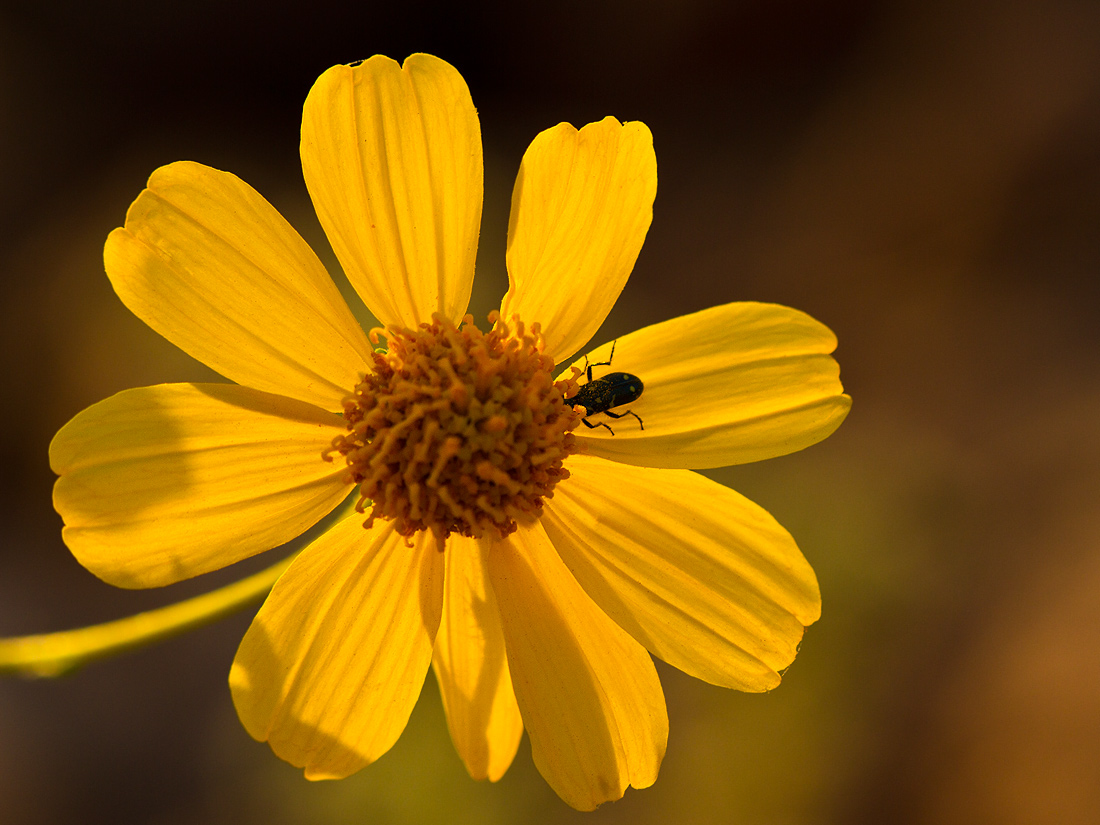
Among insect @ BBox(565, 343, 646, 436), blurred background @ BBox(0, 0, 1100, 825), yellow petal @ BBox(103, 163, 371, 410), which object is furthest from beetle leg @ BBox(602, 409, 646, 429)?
blurred background @ BBox(0, 0, 1100, 825)

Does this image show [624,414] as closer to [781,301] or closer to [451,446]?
[451,446]

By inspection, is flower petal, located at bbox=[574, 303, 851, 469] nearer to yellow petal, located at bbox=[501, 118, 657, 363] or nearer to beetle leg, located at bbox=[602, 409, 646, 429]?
beetle leg, located at bbox=[602, 409, 646, 429]

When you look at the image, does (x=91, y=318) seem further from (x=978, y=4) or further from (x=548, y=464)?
(x=978, y=4)

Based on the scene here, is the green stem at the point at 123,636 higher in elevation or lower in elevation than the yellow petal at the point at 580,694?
lower

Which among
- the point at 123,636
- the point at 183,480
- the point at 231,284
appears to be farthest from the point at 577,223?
the point at 123,636

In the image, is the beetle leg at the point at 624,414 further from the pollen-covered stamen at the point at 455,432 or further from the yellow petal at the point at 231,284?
the yellow petal at the point at 231,284

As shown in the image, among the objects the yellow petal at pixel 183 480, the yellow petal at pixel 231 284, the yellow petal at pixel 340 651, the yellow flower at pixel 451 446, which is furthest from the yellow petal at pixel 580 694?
the yellow petal at pixel 231 284

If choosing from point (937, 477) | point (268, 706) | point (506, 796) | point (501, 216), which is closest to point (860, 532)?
point (937, 477)
